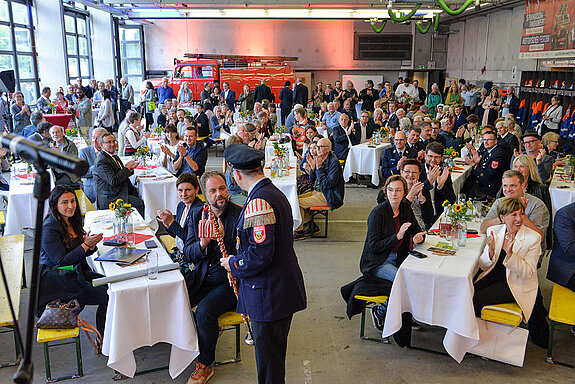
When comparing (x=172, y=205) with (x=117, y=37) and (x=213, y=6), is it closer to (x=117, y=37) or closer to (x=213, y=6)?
(x=213, y=6)

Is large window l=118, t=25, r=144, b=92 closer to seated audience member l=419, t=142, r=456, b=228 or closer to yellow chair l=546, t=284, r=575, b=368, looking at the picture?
seated audience member l=419, t=142, r=456, b=228

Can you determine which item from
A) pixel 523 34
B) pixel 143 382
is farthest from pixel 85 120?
pixel 523 34

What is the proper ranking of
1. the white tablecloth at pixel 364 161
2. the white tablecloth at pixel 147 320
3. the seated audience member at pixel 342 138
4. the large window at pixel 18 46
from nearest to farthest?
the white tablecloth at pixel 147 320 → the white tablecloth at pixel 364 161 → the seated audience member at pixel 342 138 → the large window at pixel 18 46

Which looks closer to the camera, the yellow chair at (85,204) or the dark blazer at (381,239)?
the dark blazer at (381,239)

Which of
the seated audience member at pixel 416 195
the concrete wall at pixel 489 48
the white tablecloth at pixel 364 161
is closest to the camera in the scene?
the seated audience member at pixel 416 195

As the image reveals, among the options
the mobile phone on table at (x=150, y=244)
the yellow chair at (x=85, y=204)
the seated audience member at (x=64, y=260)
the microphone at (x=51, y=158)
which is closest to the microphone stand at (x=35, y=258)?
the microphone at (x=51, y=158)

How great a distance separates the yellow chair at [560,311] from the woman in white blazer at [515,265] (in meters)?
0.19

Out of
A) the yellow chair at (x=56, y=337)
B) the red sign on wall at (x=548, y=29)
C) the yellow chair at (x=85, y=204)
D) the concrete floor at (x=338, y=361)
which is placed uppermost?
the red sign on wall at (x=548, y=29)

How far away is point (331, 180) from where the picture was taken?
Result: 6.67 meters

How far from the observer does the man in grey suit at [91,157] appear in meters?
6.67

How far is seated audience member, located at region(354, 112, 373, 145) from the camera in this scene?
1034 centimetres

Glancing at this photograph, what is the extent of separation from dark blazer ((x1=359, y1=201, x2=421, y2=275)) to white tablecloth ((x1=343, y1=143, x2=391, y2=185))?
17.2ft

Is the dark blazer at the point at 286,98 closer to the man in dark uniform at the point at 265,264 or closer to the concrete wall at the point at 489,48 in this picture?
the concrete wall at the point at 489,48

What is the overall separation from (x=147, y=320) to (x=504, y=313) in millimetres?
2579
